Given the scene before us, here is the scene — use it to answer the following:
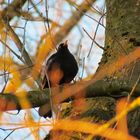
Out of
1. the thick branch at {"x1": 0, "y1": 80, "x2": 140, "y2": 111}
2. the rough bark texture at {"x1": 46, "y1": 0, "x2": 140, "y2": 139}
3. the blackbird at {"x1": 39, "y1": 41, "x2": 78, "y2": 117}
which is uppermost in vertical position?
the blackbird at {"x1": 39, "y1": 41, "x2": 78, "y2": 117}

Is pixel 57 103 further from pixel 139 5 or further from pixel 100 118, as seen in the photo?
pixel 139 5

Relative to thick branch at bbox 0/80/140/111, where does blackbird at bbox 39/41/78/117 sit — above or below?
above

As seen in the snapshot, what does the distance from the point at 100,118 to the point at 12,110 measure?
55 cm

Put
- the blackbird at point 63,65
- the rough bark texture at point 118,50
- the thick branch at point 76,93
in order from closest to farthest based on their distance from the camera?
the thick branch at point 76,93 → the rough bark texture at point 118,50 → the blackbird at point 63,65

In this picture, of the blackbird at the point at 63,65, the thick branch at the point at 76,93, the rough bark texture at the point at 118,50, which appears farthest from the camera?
the blackbird at the point at 63,65

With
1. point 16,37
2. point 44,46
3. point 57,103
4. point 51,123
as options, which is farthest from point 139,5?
point 51,123

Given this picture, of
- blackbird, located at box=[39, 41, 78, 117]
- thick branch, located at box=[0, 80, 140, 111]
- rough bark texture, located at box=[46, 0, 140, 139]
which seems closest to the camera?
thick branch, located at box=[0, 80, 140, 111]

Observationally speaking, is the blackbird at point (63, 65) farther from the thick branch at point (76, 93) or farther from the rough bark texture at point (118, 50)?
the thick branch at point (76, 93)

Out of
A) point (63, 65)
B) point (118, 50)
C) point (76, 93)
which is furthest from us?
point (63, 65)

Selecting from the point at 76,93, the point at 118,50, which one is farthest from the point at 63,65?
the point at 76,93

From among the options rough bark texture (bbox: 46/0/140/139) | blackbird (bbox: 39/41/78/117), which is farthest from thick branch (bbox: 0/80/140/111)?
blackbird (bbox: 39/41/78/117)

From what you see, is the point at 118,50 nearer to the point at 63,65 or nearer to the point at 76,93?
the point at 76,93

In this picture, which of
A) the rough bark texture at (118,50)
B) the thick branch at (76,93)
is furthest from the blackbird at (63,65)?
the thick branch at (76,93)

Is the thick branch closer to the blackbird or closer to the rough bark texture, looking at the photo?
the rough bark texture
